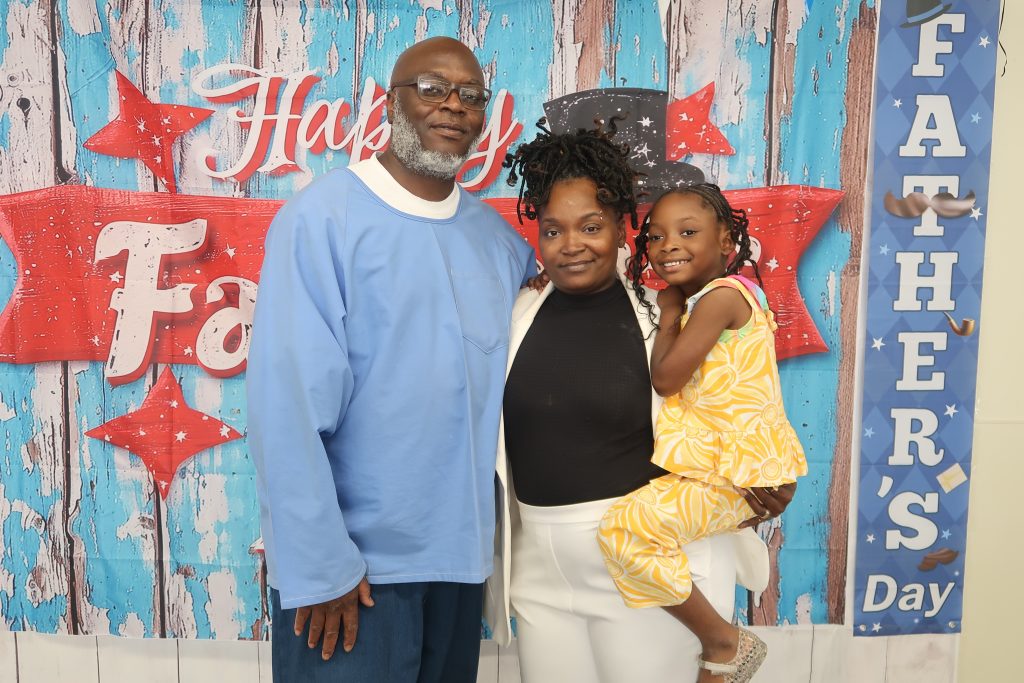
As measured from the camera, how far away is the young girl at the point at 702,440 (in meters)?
1.39

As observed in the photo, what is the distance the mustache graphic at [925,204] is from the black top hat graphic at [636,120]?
0.58 m

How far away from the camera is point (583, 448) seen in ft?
4.82

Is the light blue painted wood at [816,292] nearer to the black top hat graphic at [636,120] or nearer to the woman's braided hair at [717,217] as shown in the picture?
the black top hat graphic at [636,120]

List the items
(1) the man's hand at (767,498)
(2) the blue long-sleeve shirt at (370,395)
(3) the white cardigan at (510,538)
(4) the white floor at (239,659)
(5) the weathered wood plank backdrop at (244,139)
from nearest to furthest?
(2) the blue long-sleeve shirt at (370,395) → (1) the man's hand at (767,498) → (3) the white cardigan at (510,538) → (5) the weathered wood plank backdrop at (244,139) → (4) the white floor at (239,659)

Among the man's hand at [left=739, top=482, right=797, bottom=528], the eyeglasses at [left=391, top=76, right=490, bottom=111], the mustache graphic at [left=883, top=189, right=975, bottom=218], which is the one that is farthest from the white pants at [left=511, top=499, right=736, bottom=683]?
the mustache graphic at [left=883, top=189, right=975, bottom=218]

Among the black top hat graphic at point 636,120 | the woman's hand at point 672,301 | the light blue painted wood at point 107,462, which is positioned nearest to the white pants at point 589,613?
the woman's hand at point 672,301

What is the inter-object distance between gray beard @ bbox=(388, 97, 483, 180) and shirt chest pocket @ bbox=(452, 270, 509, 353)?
22cm

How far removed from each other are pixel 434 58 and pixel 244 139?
836 mm

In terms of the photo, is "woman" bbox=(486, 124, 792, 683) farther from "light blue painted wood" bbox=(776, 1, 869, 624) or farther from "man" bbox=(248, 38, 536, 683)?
"light blue painted wood" bbox=(776, 1, 869, 624)

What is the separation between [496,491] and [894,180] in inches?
58.9

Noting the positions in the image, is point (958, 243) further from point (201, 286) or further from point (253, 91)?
point (201, 286)

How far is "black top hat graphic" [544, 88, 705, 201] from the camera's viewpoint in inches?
81.1

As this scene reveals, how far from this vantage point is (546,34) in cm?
205

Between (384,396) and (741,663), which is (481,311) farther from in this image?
(741,663)
